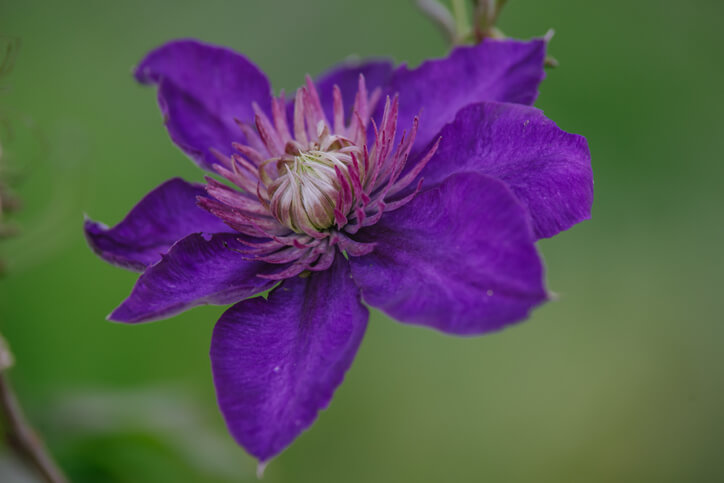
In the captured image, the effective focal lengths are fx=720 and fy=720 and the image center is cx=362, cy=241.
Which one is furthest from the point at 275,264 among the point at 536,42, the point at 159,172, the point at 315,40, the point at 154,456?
the point at 315,40

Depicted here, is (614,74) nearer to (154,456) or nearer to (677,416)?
(677,416)

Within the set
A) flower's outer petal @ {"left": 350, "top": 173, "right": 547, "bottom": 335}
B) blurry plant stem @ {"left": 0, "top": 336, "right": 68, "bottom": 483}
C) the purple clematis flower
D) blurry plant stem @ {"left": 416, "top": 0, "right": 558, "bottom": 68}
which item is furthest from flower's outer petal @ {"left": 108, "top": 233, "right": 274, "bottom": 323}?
blurry plant stem @ {"left": 416, "top": 0, "right": 558, "bottom": 68}

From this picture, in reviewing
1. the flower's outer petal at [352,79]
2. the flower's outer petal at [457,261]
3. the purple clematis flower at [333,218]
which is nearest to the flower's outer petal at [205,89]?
the purple clematis flower at [333,218]

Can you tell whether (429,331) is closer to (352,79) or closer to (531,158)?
(352,79)

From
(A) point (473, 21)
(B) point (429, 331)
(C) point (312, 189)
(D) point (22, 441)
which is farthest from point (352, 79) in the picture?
(B) point (429, 331)

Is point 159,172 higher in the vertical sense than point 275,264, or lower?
lower

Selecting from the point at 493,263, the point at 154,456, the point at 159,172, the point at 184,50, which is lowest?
the point at 154,456

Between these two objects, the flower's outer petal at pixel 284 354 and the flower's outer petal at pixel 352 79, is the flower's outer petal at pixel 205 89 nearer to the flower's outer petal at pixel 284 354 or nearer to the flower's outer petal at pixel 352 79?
the flower's outer petal at pixel 352 79

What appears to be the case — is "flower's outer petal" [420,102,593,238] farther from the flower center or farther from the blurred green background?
the blurred green background
